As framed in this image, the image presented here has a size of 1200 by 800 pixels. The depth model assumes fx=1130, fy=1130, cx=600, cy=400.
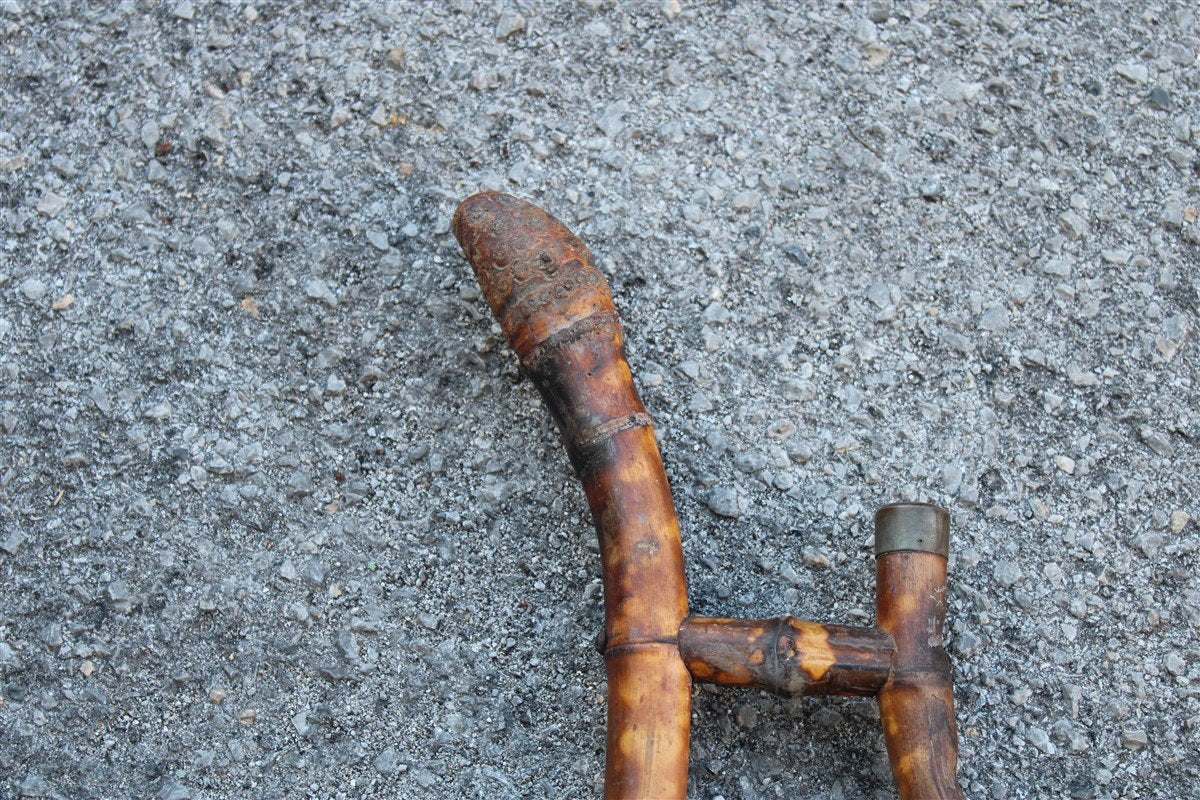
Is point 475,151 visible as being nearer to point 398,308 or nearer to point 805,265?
point 398,308

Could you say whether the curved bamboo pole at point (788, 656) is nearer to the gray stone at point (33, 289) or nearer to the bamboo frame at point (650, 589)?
the bamboo frame at point (650, 589)

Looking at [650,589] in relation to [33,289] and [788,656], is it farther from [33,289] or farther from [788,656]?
[33,289]

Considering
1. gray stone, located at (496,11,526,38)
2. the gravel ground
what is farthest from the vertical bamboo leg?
gray stone, located at (496,11,526,38)

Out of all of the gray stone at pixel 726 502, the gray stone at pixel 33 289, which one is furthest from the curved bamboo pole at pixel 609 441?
the gray stone at pixel 33 289

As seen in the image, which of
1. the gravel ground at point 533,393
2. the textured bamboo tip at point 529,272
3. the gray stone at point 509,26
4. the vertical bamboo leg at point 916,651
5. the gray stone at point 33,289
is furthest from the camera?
the gray stone at point 509,26

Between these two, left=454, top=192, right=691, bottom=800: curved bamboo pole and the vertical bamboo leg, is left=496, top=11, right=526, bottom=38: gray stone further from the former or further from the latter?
the vertical bamboo leg

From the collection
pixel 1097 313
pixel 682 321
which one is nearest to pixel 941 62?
pixel 1097 313

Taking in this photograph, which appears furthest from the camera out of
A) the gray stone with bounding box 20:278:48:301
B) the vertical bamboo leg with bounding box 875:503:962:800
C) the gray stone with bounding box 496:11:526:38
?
the gray stone with bounding box 496:11:526:38
